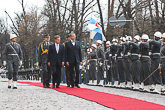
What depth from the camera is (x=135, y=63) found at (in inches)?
645

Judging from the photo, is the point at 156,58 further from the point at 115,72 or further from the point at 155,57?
the point at 115,72

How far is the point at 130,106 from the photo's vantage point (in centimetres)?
895

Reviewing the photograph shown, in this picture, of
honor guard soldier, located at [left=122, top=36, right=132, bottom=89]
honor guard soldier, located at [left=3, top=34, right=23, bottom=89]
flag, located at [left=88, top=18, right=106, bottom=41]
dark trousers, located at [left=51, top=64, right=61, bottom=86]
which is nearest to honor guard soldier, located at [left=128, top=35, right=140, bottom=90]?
honor guard soldier, located at [left=122, top=36, right=132, bottom=89]

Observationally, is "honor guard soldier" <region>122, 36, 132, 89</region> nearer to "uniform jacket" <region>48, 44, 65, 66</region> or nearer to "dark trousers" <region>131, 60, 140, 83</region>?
"dark trousers" <region>131, 60, 140, 83</region>

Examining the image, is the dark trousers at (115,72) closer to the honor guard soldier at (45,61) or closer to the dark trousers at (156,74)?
the honor guard soldier at (45,61)

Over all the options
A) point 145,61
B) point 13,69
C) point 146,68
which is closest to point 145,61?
point 145,61

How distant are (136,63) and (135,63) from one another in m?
0.05

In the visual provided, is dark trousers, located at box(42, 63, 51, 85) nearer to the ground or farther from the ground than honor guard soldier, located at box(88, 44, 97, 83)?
nearer to the ground

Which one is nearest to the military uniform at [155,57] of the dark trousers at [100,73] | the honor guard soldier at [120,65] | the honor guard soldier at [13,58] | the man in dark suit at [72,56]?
the man in dark suit at [72,56]

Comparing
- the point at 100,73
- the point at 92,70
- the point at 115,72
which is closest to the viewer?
the point at 115,72

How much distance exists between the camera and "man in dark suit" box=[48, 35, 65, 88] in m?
15.8

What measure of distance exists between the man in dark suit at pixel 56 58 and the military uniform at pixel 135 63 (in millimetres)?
2788

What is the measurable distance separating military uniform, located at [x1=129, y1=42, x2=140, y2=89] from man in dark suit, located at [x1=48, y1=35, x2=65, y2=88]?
279cm

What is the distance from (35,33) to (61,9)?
673cm
